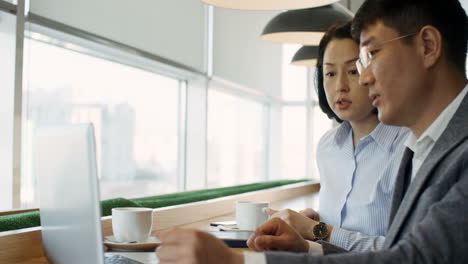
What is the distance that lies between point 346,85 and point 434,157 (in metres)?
0.94

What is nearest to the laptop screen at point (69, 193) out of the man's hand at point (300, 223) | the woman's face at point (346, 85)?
the man's hand at point (300, 223)

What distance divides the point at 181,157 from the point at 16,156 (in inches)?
98.3

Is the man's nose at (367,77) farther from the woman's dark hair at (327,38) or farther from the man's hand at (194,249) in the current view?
the woman's dark hair at (327,38)

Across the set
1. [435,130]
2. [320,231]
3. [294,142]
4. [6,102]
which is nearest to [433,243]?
[435,130]

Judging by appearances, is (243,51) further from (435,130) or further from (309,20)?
(435,130)

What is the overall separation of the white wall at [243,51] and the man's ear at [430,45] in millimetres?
3906

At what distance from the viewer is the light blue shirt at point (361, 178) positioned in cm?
175

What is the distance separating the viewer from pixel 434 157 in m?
0.97

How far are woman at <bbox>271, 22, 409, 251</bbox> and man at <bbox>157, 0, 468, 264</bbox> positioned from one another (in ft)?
1.15

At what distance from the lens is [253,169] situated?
7.18 meters

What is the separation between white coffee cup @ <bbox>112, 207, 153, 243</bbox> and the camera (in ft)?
4.98

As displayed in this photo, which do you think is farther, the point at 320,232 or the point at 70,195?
the point at 320,232

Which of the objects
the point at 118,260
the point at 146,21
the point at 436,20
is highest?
the point at 146,21

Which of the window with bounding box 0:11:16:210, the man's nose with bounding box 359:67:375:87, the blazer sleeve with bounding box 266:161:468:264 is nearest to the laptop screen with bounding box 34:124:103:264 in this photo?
the blazer sleeve with bounding box 266:161:468:264
